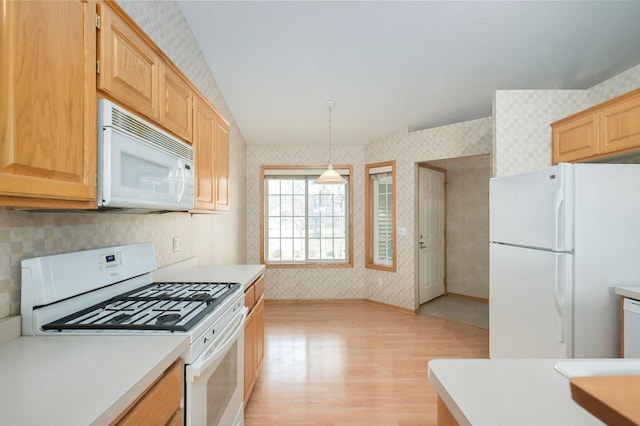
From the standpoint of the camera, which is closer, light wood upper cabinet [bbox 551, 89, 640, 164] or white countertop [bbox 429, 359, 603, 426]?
white countertop [bbox 429, 359, 603, 426]

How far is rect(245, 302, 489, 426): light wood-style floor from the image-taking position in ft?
7.38

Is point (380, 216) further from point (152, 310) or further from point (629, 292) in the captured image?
point (152, 310)

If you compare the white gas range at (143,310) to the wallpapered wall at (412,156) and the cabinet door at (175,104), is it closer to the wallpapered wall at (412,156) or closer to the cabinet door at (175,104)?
the cabinet door at (175,104)

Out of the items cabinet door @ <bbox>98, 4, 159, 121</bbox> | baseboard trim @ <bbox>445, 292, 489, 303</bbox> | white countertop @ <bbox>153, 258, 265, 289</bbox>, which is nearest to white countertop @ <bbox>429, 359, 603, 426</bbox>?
cabinet door @ <bbox>98, 4, 159, 121</bbox>

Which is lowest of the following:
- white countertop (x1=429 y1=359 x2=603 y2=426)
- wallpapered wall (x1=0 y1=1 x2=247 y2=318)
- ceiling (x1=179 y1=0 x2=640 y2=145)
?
white countertop (x1=429 y1=359 x2=603 y2=426)

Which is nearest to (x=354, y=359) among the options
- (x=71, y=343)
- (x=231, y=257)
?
(x=231, y=257)

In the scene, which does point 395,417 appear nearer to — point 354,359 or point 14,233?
point 354,359

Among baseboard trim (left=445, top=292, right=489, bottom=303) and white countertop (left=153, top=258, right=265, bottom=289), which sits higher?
white countertop (left=153, top=258, right=265, bottom=289)

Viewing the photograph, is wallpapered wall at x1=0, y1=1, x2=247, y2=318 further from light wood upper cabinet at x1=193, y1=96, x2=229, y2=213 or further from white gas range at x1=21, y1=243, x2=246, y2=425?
light wood upper cabinet at x1=193, y1=96, x2=229, y2=213

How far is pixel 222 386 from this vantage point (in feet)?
5.16

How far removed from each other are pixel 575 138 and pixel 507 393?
9.16ft

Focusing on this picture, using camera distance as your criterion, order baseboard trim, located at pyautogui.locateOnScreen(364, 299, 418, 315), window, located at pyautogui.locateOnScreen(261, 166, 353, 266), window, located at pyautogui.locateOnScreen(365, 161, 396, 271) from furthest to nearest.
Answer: window, located at pyautogui.locateOnScreen(261, 166, 353, 266)
window, located at pyautogui.locateOnScreen(365, 161, 396, 271)
baseboard trim, located at pyautogui.locateOnScreen(364, 299, 418, 315)

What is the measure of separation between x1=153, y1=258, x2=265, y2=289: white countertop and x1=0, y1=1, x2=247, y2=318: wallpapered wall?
8 cm

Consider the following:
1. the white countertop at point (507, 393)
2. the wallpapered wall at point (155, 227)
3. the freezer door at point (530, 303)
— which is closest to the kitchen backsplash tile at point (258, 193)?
the wallpapered wall at point (155, 227)
